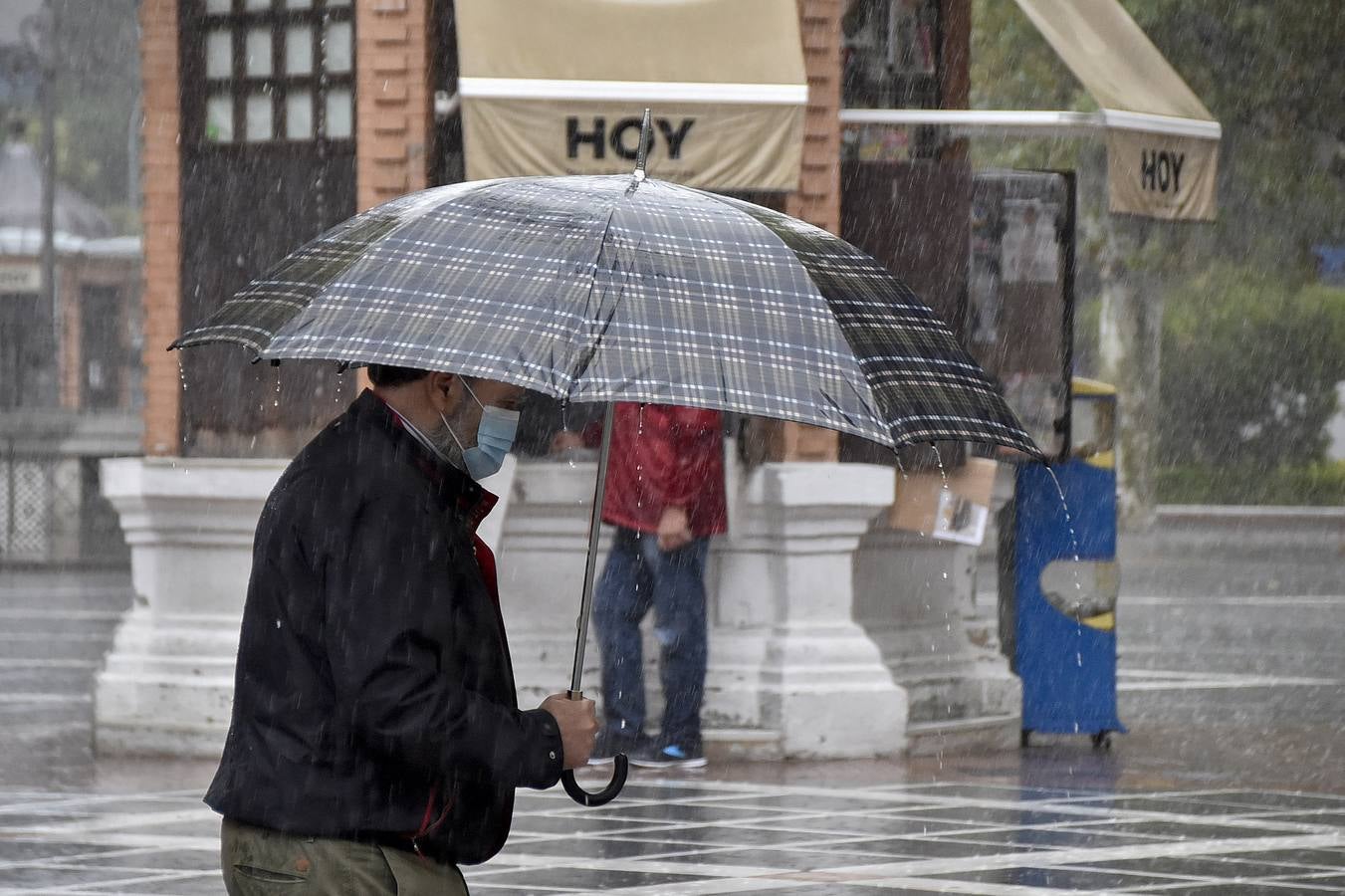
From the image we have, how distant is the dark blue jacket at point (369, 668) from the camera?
320 centimetres

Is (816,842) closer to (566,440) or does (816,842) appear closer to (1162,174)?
(566,440)

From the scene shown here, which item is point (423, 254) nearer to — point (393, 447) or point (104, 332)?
point (393, 447)

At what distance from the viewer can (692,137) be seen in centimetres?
916

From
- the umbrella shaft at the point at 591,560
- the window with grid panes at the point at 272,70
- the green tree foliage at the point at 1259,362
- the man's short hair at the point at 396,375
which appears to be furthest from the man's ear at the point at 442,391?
the green tree foliage at the point at 1259,362

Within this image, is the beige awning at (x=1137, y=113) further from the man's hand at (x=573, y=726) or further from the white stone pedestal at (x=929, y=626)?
the man's hand at (x=573, y=726)

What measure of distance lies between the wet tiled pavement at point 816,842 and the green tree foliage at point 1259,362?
3326 cm

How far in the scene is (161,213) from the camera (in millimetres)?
10367

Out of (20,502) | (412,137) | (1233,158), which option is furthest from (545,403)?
(1233,158)

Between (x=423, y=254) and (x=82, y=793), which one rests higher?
(x=423, y=254)

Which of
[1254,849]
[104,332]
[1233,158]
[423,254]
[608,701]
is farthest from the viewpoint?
[104,332]

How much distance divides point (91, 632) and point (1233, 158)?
20.1 metres

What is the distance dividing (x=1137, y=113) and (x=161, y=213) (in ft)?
14.6

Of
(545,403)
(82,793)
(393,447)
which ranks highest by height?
(393,447)

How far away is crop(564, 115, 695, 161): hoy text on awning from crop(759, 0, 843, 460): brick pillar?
830mm
